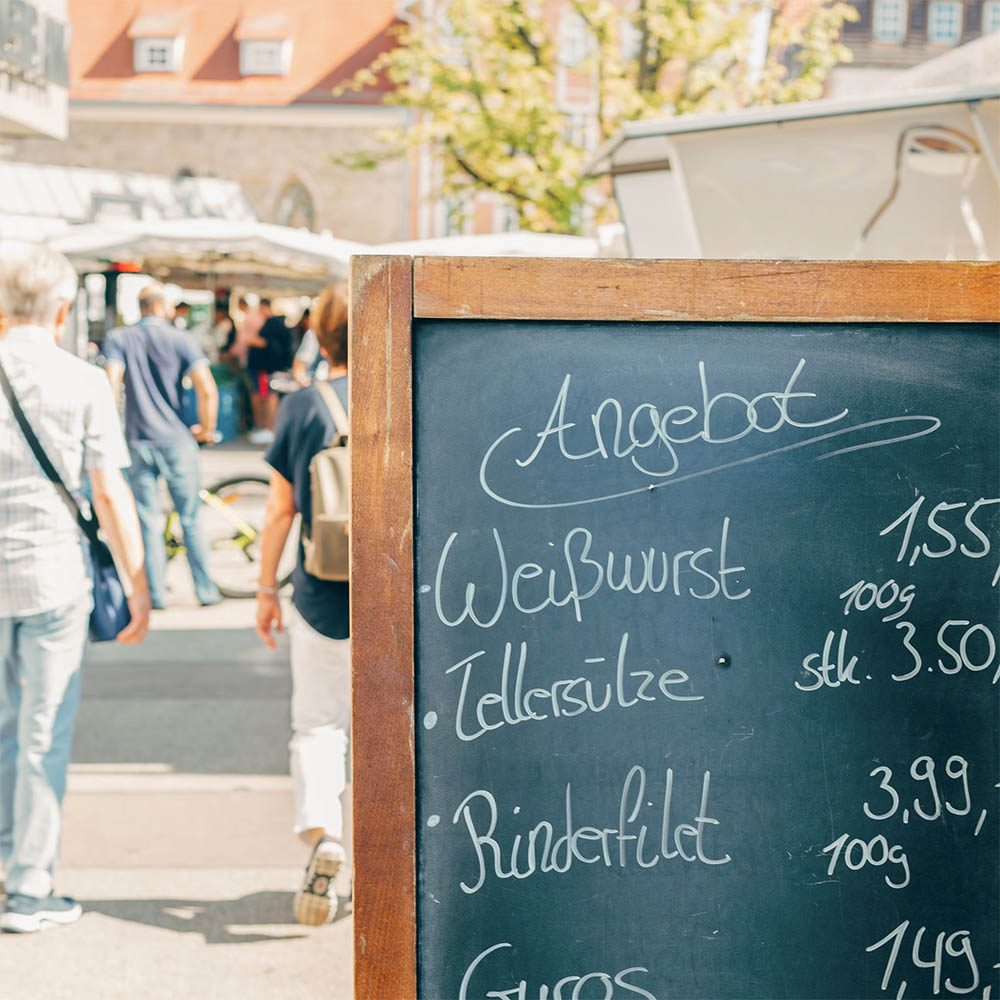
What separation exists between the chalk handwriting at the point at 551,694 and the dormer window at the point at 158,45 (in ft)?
126

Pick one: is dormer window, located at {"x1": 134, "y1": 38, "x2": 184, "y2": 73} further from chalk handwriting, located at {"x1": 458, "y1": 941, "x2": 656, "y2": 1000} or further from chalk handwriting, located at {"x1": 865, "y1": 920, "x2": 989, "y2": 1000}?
chalk handwriting, located at {"x1": 865, "y1": 920, "x2": 989, "y2": 1000}

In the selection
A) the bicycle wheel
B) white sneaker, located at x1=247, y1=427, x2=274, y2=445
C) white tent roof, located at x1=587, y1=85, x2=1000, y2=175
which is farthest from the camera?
white sneaker, located at x1=247, y1=427, x2=274, y2=445

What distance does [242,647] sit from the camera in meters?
7.21

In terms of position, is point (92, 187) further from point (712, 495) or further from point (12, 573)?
point (712, 495)

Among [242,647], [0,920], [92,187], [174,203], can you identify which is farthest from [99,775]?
[174,203]

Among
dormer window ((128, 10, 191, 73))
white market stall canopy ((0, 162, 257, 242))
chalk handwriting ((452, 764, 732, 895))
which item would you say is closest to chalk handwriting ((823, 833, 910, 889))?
chalk handwriting ((452, 764, 732, 895))

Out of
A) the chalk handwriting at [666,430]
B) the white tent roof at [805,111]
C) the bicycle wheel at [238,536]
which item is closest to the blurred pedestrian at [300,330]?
the bicycle wheel at [238,536]

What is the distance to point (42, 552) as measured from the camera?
11.8 feet

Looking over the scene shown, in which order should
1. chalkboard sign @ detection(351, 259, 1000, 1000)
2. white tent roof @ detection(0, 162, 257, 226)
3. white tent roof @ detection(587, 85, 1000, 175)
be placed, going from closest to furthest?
chalkboard sign @ detection(351, 259, 1000, 1000) < white tent roof @ detection(587, 85, 1000, 175) < white tent roof @ detection(0, 162, 257, 226)

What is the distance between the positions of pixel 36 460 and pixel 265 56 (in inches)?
1415

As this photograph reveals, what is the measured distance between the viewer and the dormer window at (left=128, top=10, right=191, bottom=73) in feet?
123

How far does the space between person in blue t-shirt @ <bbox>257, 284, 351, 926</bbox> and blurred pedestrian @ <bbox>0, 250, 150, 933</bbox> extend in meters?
0.46

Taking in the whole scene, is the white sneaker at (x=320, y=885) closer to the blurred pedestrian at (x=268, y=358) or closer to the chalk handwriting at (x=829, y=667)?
the chalk handwriting at (x=829, y=667)

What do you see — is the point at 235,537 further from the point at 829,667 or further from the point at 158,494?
the point at 829,667
